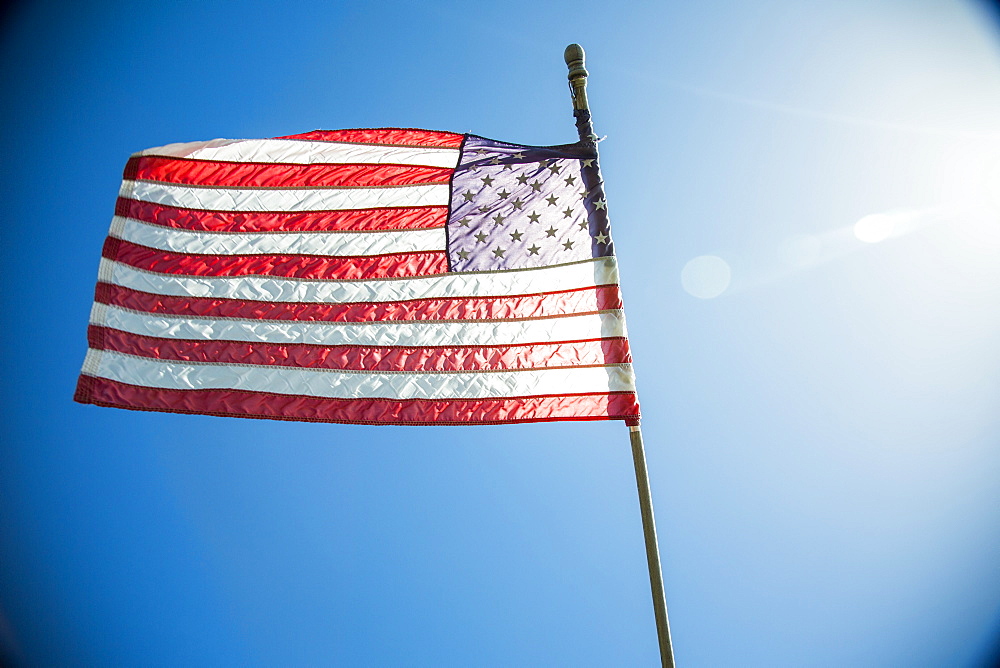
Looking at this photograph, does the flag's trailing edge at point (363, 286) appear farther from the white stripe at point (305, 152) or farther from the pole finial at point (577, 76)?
the pole finial at point (577, 76)

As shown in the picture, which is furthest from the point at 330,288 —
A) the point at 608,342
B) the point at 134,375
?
the point at 608,342

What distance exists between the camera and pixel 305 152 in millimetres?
7223

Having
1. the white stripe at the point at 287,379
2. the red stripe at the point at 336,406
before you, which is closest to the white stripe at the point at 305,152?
the white stripe at the point at 287,379

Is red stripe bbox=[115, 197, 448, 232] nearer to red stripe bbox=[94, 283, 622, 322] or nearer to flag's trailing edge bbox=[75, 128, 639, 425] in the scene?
flag's trailing edge bbox=[75, 128, 639, 425]

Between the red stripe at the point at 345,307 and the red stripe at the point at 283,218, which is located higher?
the red stripe at the point at 283,218

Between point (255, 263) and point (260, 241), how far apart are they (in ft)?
0.85

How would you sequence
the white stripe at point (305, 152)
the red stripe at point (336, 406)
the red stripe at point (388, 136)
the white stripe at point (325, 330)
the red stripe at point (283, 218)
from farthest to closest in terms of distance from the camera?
the red stripe at point (388, 136) < the white stripe at point (305, 152) < the red stripe at point (283, 218) < the white stripe at point (325, 330) < the red stripe at point (336, 406)

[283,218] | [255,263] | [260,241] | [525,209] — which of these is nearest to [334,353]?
[255,263]

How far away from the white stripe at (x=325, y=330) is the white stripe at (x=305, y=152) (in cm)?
186

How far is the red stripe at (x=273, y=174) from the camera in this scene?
702 cm

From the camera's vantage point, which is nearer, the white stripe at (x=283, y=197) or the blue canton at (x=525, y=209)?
the blue canton at (x=525, y=209)

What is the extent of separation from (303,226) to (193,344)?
67.4 inches

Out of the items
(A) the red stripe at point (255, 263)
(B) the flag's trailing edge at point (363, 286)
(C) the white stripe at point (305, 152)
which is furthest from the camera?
(C) the white stripe at point (305, 152)

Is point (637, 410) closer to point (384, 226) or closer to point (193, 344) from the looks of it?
point (384, 226)
